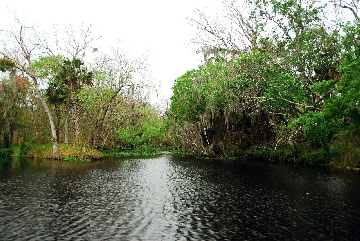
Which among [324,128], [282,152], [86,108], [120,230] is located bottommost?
[120,230]

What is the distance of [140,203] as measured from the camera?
11219 millimetres

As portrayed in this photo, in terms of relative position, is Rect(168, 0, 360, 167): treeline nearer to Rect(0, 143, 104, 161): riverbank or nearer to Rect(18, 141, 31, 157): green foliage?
Rect(0, 143, 104, 161): riverbank

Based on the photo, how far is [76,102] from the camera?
33.0 metres

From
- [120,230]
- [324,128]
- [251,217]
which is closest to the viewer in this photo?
[120,230]

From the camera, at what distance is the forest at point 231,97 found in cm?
2339

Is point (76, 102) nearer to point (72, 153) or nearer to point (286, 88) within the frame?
point (72, 153)

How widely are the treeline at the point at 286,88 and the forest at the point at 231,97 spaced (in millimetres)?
98

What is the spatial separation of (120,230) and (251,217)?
4.19m

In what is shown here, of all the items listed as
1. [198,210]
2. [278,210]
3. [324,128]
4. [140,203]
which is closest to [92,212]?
[140,203]

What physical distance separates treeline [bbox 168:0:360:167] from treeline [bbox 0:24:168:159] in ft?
26.6

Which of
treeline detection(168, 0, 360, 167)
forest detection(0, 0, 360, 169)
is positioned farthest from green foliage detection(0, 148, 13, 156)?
treeline detection(168, 0, 360, 167)

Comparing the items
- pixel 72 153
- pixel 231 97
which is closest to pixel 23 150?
pixel 72 153

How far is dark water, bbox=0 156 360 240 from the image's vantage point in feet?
25.6

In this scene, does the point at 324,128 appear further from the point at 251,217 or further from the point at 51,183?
the point at 51,183
